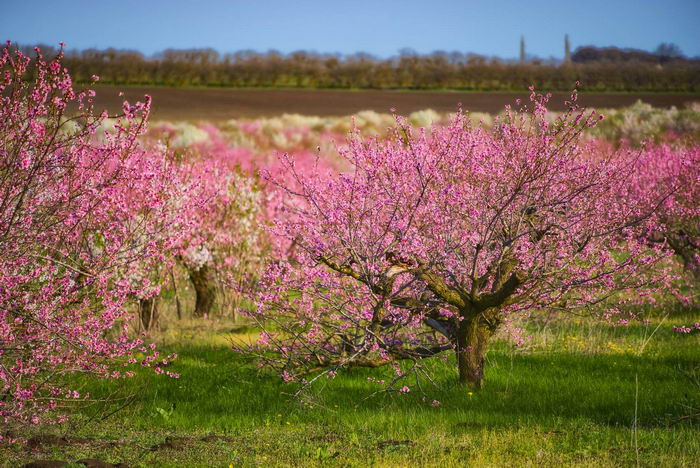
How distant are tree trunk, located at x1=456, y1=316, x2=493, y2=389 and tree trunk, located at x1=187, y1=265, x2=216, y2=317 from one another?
875 cm

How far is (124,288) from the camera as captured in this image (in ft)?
30.2

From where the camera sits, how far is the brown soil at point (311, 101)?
4644 centimetres

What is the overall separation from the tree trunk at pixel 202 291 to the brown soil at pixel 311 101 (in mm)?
28859

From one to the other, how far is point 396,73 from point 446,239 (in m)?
54.8

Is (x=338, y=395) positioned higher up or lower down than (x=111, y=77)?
lower down

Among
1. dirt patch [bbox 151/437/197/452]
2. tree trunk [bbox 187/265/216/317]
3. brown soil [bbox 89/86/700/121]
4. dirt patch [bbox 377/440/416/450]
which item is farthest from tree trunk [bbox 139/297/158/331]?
brown soil [bbox 89/86/700/121]

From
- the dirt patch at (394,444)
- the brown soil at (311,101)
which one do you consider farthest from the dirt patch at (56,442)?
the brown soil at (311,101)

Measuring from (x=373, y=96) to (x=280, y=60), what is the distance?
1117 centimetres

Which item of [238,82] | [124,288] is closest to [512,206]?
[124,288]

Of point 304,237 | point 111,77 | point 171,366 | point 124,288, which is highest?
point 111,77

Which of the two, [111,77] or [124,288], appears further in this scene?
[111,77]

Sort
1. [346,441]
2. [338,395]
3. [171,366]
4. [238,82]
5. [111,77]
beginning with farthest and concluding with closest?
[238,82] < [111,77] < [171,366] < [338,395] < [346,441]

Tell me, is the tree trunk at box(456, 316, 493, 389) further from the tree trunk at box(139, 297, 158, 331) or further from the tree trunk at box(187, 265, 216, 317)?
the tree trunk at box(187, 265, 216, 317)

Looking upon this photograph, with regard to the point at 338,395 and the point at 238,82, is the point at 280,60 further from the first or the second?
the point at 338,395
